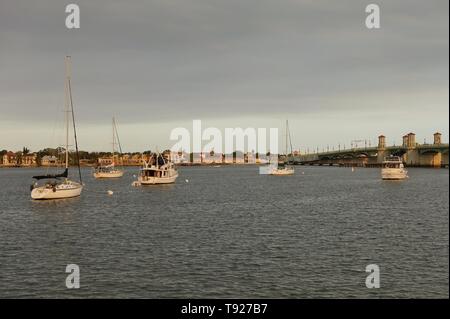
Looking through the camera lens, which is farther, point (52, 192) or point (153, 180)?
point (153, 180)

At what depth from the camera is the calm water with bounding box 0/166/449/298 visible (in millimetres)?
30062

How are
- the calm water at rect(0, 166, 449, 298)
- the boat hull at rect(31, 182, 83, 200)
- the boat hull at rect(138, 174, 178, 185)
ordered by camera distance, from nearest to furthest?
the calm water at rect(0, 166, 449, 298) → the boat hull at rect(31, 182, 83, 200) → the boat hull at rect(138, 174, 178, 185)

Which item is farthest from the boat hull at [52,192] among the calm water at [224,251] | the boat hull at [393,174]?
the boat hull at [393,174]

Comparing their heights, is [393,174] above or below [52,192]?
below

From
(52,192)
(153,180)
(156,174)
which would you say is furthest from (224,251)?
(156,174)

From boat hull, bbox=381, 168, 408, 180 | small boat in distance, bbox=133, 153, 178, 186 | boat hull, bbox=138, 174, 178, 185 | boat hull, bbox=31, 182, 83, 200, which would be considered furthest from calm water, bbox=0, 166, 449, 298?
boat hull, bbox=381, 168, 408, 180

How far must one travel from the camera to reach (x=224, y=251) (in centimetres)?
4022

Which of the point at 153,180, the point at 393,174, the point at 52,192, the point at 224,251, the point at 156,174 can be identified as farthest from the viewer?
the point at 393,174

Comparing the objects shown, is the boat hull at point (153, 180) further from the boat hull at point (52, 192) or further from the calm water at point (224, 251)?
the calm water at point (224, 251)

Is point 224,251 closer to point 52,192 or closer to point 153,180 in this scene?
point 52,192

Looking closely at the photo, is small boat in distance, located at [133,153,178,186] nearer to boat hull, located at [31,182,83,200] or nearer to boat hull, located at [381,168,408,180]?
boat hull, located at [31,182,83,200]

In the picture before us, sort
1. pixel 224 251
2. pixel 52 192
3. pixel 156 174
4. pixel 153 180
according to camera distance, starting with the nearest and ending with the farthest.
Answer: pixel 224 251
pixel 52 192
pixel 153 180
pixel 156 174
